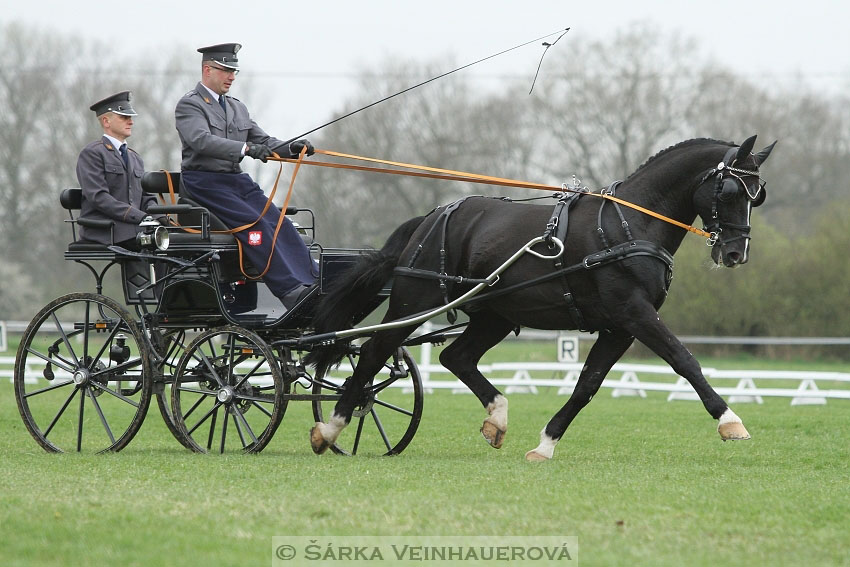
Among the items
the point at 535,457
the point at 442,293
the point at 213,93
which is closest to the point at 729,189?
the point at 442,293

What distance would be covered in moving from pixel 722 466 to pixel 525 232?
1.89m

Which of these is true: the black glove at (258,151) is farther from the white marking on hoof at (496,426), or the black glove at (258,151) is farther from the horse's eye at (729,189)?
the horse's eye at (729,189)

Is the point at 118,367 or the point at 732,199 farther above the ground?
the point at 732,199

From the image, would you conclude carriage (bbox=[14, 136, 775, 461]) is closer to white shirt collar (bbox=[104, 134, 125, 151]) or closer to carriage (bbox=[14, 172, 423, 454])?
carriage (bbox=[14, 172, 423, 454])

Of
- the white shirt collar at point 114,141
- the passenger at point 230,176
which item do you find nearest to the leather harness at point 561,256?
the passenger at point 230,176

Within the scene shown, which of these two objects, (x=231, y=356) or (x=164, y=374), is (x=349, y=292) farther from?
(x=164, y=374)

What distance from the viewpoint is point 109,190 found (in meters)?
8.58

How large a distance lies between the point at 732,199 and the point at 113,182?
4.37 metres

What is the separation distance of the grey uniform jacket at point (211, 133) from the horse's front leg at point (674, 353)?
268 centimetres

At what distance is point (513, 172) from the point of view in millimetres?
35781

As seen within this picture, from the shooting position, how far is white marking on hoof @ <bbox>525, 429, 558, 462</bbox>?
7.57m

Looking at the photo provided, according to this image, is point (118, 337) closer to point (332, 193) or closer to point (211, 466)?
point (211, 466)

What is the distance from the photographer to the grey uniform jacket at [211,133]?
26.0ft

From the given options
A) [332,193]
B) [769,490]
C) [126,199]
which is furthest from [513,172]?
[769,490]
